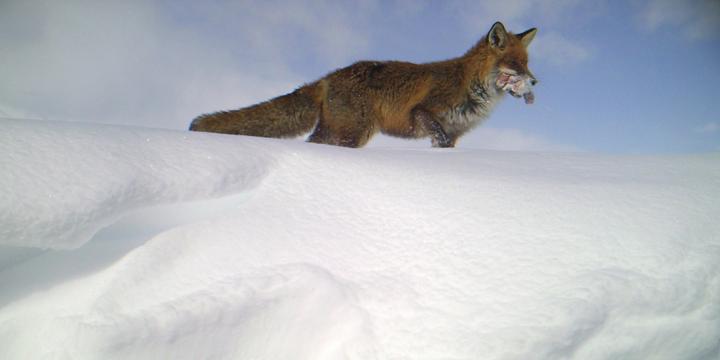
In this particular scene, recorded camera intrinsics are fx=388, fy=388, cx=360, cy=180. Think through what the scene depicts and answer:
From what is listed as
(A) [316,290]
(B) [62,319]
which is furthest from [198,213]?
(A) [316,290]

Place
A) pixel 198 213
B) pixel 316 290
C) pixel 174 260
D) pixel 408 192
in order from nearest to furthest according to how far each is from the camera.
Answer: pixel 316 290 → pixel 174 260 → pixel 198 213 → pixel 408 192

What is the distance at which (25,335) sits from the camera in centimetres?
111

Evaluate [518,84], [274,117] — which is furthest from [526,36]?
[274,117]

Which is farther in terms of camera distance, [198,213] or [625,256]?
[198,213]

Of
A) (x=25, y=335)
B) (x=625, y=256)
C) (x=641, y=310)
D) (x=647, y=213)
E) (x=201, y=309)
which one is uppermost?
(x=647, y=213)

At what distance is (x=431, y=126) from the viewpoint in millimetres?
4426

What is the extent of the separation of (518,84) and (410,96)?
4.19 ft

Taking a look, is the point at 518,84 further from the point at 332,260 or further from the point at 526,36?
the point at 332,260

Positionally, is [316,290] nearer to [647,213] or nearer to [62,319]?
[62,319]

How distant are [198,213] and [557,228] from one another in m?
1.34

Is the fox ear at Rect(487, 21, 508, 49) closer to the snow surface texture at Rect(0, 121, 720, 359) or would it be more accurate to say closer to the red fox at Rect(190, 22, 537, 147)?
the red fox at Rect(190, 22, 537, 147)

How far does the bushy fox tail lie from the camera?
156 inches

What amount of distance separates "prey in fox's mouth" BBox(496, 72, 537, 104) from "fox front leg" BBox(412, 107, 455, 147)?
0.94m

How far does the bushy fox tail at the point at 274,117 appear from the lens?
3957mm
